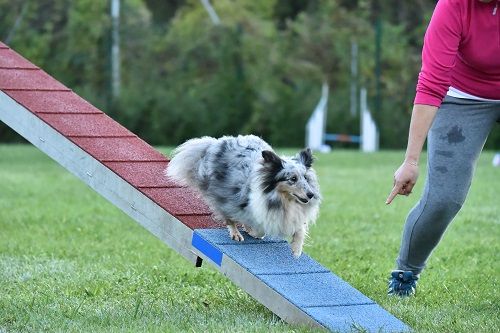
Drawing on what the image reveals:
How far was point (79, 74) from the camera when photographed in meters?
21.8

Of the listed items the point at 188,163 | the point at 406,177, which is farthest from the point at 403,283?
the point at 188,163

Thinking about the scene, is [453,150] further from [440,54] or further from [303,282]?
[303,282]

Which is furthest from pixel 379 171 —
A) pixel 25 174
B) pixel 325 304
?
pixel 325 304

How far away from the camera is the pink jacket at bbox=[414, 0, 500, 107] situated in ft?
14.0

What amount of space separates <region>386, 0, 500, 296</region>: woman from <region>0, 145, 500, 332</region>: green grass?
35 cm

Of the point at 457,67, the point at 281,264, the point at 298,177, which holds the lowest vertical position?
the point at 281,264

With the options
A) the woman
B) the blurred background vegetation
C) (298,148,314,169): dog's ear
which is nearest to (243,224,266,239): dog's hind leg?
(298,148,314,169): dog's ear

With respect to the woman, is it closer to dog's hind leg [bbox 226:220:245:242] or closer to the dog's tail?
dog's hind leg [bbox 226:220:245:242]

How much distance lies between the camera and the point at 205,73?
2198 cm

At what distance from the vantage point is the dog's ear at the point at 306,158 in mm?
4828

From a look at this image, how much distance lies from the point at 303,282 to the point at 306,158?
683 mm

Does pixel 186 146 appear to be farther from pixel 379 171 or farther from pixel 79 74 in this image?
pixel 79 74

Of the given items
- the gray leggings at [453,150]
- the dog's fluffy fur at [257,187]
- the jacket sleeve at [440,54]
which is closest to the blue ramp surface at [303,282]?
the dog's fluffy fur at [257,187]

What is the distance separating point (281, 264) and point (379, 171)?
9753mm
